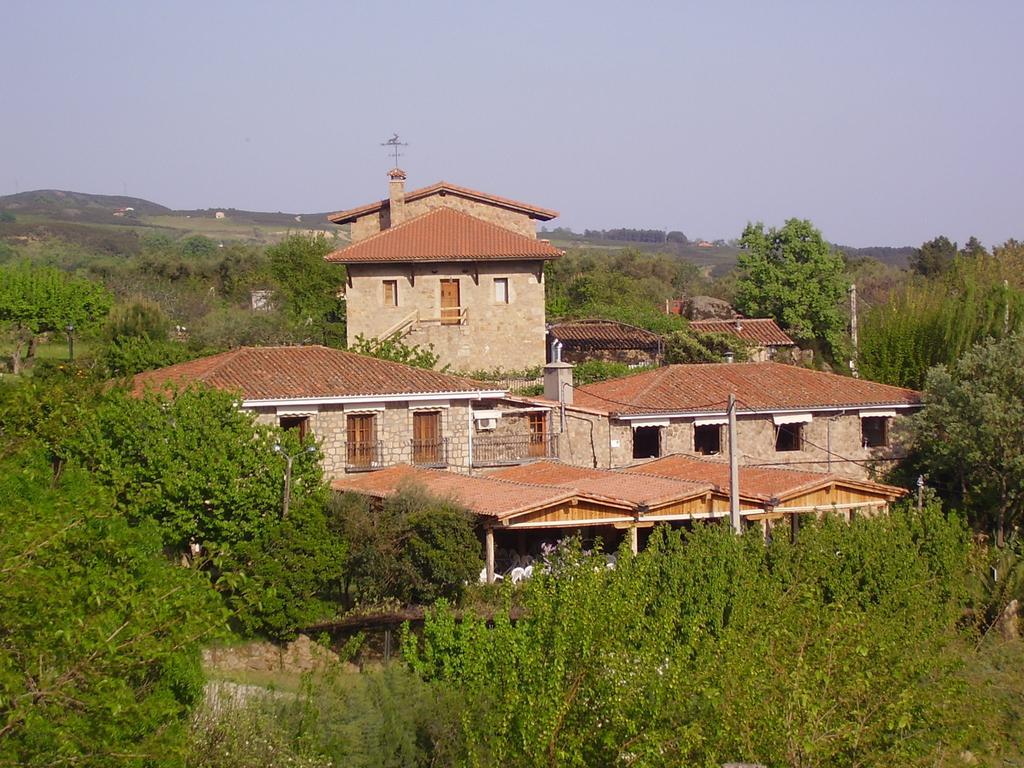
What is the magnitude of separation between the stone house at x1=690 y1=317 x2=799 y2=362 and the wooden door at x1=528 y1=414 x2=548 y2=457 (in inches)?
487

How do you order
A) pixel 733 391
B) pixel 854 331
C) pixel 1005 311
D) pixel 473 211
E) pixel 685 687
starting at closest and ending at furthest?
pixel 685 687, pixel 733 391, pixel 1005 311, pixel 473 211, pixel 854 331

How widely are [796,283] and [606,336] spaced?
26.2 feet

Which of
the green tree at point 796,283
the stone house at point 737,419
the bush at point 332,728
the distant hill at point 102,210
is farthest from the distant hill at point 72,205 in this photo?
the bush at point 332,728

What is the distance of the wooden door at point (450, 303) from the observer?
36.9 meters

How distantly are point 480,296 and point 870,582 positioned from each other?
1753cm

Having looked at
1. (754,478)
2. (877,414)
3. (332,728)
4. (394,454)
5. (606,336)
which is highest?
(606,336)

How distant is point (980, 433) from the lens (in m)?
28.3

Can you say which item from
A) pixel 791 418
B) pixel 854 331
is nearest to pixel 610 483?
pixel 791 418

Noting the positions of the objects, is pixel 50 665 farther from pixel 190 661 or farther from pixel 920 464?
pixel 920 464

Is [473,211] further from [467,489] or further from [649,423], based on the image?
[467,489]

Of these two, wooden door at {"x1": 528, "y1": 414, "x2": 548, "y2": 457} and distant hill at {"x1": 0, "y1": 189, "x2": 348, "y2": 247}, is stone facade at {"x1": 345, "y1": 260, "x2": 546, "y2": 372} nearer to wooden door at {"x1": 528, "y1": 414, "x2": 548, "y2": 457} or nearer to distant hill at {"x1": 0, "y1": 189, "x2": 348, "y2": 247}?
wooden door at {"x1": 528, "y1": 414, "x2": 548, "y2": 457}

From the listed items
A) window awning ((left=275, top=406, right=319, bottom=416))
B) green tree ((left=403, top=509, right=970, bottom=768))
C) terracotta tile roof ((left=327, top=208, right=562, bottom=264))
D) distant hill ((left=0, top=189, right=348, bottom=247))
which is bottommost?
green tree ((left=403, top=509, right=970, bottom=768))

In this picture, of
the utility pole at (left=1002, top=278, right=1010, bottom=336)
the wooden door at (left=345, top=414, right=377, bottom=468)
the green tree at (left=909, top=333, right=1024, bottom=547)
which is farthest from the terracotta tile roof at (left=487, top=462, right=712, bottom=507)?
the utility pole at (left=1002, top=278, right=1010, bottom=336)

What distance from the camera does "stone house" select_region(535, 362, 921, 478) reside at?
29516 mm
